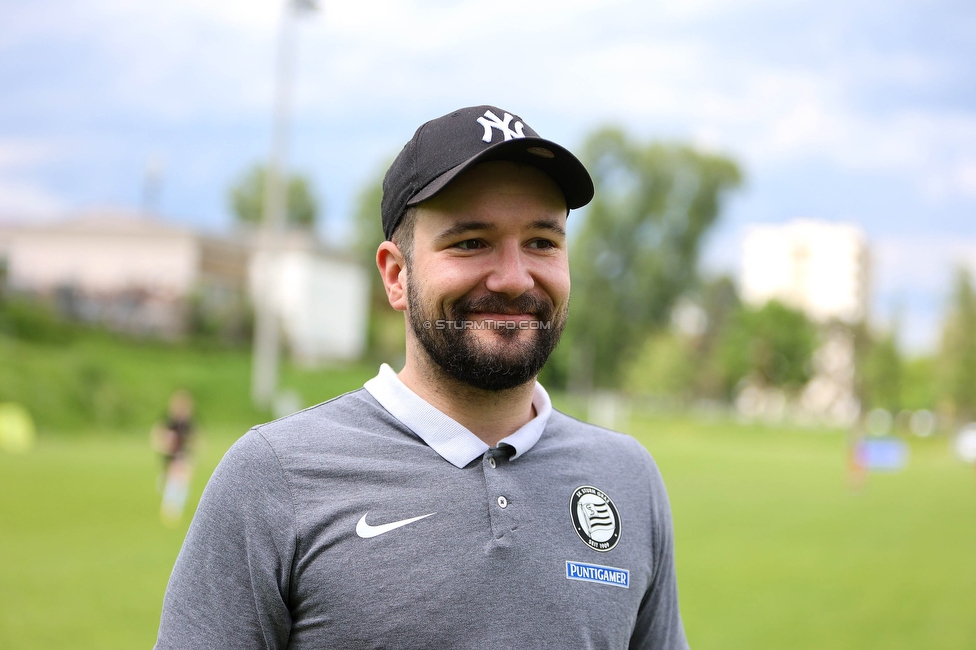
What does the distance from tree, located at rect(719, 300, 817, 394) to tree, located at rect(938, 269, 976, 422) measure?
8649 millimetres

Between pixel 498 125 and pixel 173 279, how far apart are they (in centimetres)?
5272

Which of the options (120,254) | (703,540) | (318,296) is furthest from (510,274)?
(318,296)

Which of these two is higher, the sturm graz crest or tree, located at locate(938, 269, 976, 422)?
the sturm graz crest

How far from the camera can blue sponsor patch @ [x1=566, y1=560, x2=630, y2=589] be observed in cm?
193

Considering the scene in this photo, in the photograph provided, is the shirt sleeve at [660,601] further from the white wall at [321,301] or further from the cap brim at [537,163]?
the white wall at [321,301]

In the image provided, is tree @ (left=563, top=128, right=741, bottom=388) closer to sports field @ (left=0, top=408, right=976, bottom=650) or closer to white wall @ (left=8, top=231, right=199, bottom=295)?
white wall @ (left=8, top=231, right=199, bottom=295)

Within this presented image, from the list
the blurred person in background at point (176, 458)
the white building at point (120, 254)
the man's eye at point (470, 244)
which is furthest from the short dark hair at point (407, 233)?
the white building at point (120, 254)

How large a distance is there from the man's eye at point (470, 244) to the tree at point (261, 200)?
265 feet

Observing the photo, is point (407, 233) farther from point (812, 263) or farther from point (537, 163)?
point (812, 263)

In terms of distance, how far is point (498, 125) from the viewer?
1.97 m

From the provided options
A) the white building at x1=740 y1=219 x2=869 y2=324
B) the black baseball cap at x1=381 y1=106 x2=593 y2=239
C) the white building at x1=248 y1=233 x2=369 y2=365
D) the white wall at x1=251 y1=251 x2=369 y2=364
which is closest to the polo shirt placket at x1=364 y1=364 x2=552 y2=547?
the black baseball cap at x1=381 y1=106 x2=593 y2=239

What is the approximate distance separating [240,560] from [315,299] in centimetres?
5710

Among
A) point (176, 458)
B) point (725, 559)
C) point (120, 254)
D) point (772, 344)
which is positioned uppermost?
point (176, 458)

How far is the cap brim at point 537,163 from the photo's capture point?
187 centimetres
